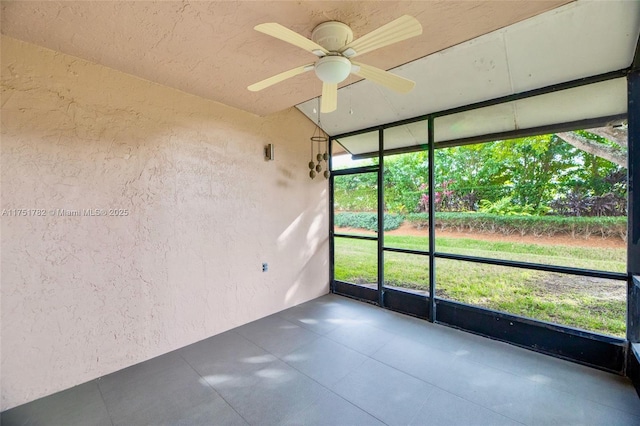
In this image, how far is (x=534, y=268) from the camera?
2.72m

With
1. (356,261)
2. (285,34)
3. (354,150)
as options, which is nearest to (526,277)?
(356,261)

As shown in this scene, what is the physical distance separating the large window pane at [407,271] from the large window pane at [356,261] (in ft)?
0.64

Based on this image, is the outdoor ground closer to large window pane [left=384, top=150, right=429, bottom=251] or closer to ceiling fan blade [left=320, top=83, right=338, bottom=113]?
large window pane [left=384, top=150, right=429, bottom=251]

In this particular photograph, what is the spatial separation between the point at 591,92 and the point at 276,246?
366 cm

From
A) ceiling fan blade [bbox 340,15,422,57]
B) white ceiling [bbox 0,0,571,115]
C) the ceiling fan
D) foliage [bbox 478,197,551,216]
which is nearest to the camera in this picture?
ceiling fan blade [bbox 340,15,422,57]

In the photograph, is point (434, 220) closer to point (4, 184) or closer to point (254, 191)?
point (254, 191)

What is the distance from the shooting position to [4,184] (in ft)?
6.29

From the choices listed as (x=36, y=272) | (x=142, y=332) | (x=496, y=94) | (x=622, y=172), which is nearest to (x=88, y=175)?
(x=36, y=272)

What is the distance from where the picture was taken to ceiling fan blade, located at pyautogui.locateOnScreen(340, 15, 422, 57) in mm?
1317

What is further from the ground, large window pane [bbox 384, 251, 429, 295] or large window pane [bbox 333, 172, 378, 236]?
large window pane [bbox 333, 172, 378, 236]

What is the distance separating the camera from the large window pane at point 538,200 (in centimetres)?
237

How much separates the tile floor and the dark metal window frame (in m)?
0.15

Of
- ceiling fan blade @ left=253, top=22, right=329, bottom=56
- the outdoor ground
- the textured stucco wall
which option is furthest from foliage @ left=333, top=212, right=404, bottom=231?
ceiling fan blade @ left=253, top=22, right=329, bottom=56

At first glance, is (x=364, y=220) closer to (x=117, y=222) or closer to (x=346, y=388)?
(x=346, y=388)
